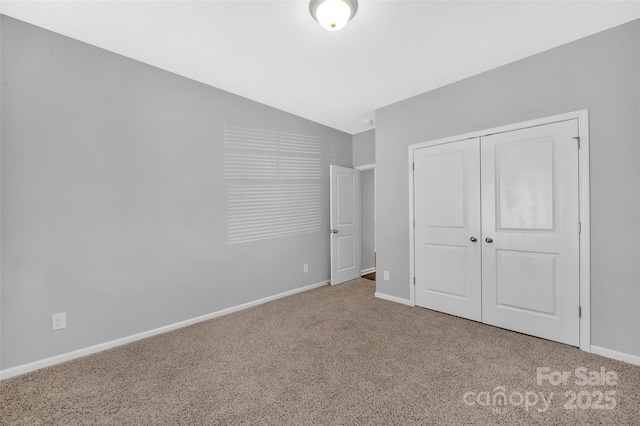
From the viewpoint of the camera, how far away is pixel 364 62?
2621 mm

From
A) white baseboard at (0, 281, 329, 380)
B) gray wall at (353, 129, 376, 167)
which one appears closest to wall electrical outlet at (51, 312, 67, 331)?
white baseboard at (0, 281, 329, 380)

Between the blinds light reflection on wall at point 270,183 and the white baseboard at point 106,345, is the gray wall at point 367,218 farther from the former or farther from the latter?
the white baseboard at point 106,345

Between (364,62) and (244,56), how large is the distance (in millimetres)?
1105

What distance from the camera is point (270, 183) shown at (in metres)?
3.67

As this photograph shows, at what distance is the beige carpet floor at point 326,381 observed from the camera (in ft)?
5.29

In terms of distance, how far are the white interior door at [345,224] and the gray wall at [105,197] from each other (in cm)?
149

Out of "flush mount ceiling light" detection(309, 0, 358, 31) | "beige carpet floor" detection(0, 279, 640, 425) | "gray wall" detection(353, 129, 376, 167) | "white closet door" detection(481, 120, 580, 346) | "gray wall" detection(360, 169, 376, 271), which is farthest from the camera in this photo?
"gray wall" detection(360, 169, 376, 271)

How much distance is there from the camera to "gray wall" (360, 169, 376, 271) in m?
5.36

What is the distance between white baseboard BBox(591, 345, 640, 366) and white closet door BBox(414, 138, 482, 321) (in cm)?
88

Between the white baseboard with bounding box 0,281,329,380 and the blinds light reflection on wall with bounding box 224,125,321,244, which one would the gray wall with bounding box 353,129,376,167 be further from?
the white baseboard with bounding box 0,281,329,380

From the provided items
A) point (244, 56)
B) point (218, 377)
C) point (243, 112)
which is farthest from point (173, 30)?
point (218, 377)

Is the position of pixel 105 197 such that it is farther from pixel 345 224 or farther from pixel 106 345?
pixel 345 224

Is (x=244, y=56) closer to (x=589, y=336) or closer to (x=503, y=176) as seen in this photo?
Answer: (x=503, y=176)

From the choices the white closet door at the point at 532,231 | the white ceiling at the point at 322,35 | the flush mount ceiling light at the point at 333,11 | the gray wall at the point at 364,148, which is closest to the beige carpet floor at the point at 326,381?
the white closet door at the point at 532,231
